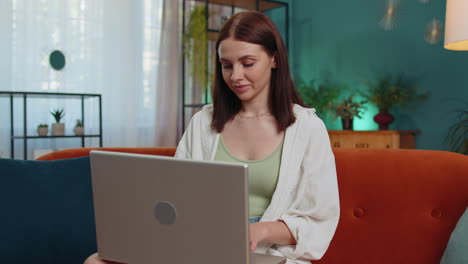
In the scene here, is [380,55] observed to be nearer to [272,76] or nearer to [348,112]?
[348,112]

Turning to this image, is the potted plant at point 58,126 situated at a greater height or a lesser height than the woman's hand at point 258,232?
greater

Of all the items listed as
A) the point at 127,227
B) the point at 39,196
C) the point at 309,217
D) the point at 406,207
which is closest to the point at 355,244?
the point at 406,207

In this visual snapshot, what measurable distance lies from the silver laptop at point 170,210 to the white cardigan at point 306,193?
29cm

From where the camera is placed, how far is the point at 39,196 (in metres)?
1.45

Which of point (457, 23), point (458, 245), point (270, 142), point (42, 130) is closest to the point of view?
point (458, 245)

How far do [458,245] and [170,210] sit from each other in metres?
0.88

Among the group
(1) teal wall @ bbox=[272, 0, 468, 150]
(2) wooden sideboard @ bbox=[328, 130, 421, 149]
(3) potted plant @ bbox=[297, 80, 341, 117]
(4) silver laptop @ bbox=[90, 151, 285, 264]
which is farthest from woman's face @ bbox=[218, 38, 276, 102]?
(3) potted plant @ bbox=[297, 80, 341, 117]

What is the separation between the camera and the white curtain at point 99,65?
14.5ft

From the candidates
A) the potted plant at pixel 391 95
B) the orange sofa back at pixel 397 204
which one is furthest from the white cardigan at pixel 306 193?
the potted plant at pixel 391 95

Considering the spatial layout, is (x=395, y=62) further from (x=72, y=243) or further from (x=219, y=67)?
(x=72, y=243)

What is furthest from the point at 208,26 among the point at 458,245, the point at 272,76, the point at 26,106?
the point at 458,245

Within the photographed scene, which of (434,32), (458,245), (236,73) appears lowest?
(458,245)

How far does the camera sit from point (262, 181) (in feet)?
4.24

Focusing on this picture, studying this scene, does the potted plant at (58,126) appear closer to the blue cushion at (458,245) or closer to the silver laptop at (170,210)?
the silver laptop at (170,210)
